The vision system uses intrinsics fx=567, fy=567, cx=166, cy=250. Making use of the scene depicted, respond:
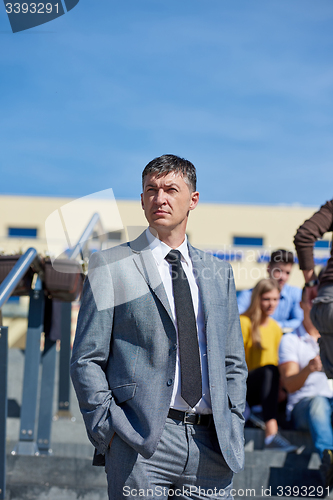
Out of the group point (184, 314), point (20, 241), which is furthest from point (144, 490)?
point (20, 241)

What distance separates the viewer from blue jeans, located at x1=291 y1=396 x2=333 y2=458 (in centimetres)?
385

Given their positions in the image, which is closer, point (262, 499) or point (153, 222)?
point (153, 222)

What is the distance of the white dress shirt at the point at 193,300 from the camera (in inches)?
81.2

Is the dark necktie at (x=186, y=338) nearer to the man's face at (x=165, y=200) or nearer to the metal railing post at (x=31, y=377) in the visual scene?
the man's face at (x=165, y=200)

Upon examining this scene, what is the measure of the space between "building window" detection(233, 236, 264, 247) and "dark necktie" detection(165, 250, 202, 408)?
102 ft

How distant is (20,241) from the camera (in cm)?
466

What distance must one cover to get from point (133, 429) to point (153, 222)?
0.74 m

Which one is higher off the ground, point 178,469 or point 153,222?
point 153,222

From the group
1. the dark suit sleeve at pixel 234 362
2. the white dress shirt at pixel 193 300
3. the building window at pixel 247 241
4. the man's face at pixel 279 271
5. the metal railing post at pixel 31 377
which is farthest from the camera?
the building window at pixel 247 241

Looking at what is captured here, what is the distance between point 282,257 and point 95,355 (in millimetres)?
3753

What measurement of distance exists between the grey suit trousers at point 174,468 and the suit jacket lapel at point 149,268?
440 mm

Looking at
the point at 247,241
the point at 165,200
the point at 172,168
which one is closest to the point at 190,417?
the point at 165,200

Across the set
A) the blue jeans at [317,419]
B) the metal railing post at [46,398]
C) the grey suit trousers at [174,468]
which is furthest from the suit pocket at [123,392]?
the metal railing post at [46,398]

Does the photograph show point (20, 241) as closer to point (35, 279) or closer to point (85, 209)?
point (35, 279)
